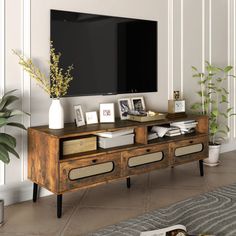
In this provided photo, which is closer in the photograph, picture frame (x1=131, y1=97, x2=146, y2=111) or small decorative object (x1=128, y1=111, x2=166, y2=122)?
small decorative object (x1=128, y1=111, x2=166, y2=122)

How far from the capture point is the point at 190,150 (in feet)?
11.4

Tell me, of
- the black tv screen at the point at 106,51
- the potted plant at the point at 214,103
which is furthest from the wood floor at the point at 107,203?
the black tv screen at the point at 106,51

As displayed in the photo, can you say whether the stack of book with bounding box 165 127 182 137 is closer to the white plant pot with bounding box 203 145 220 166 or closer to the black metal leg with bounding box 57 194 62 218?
the white plant pot with bounding box 203 145 220 166

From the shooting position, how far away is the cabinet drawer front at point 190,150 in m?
3.36

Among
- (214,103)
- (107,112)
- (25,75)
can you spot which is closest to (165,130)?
(107,112)

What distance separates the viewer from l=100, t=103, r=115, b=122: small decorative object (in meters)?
3.20

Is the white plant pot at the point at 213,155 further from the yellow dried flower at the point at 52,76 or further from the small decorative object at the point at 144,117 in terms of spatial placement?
the yellow dried flower at the point at 52,76

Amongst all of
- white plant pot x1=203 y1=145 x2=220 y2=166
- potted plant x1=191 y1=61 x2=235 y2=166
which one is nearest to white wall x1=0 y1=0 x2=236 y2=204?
potted plant x1=191 y1=61 x2=235 y2=166

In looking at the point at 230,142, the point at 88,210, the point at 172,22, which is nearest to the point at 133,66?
the point at 172,22

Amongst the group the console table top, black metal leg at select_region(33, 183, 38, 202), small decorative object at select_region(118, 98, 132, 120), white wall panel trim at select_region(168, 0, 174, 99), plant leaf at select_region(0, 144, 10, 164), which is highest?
white wall panel trim at select_region(168, 0, 174, 99)

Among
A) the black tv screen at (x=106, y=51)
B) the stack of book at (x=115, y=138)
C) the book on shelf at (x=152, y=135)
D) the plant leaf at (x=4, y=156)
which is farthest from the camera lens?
the book on shelf at (x=152, y=135)

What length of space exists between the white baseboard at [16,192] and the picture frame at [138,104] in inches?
47.1

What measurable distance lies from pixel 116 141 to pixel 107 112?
354 mm

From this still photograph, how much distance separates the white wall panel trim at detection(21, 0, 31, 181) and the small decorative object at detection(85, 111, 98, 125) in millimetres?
481
